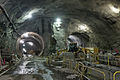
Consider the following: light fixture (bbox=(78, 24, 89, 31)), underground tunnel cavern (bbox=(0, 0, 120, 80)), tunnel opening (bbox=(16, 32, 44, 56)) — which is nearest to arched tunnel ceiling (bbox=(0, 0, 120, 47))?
underground tunnel cavern (bbox=(0, 0, 120, 80))

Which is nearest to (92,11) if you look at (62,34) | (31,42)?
(62,34)

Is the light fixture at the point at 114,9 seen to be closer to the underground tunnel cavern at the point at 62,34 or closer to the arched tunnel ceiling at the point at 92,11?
the underground tunnel cavern at the point at 62,34

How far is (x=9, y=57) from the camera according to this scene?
12133mm

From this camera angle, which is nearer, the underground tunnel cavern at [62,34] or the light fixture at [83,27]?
the underground tunnel cavern at [62,34]

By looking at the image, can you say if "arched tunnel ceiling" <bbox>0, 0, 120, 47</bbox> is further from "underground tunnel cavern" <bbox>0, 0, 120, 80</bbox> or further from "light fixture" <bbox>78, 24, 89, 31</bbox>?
"light fixture" <bbox>78, 24, 89, 31</bbox>

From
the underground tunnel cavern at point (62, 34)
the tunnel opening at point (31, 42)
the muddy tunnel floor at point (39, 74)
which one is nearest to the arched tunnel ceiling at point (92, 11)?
the underground tunnel cavern at point (62, 34)

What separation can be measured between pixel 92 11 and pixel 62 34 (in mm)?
6878

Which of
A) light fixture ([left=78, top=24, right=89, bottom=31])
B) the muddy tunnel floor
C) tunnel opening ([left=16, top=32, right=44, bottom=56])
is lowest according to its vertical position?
the muddy tunnel floor

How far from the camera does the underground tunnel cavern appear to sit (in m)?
9.33

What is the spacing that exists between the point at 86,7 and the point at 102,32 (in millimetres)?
5053

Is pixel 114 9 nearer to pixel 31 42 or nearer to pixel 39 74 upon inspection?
pixel 39 74

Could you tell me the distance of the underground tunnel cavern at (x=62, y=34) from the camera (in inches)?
367

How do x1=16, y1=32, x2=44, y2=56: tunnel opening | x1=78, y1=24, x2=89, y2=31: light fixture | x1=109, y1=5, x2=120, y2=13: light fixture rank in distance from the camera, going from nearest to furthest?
x1=109, y1=5, x2=120, y2=13: light fixture
x1=78, y1=24, x2=89, y2=31: light fixture
x1=16, y1=32, x2=44, y2=56: tunnel opening

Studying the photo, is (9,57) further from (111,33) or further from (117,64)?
(111,33)
